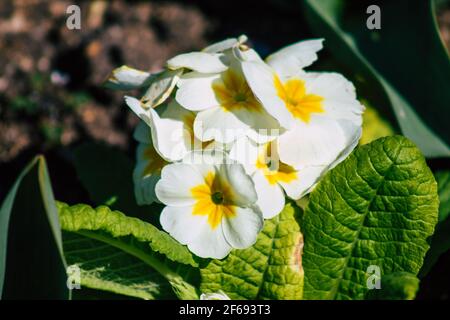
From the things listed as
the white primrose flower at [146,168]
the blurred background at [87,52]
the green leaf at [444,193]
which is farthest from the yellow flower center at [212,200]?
the blurred background at [87,52]

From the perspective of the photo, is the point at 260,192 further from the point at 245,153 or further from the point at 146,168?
the point at 146,168

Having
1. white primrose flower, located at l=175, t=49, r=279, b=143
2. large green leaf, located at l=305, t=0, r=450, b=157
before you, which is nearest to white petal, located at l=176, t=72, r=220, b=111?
white primrose flower, located at l=175, t=49, r=279, b=143

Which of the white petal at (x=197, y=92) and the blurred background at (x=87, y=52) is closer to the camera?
the white petal at (x=197, y=92)

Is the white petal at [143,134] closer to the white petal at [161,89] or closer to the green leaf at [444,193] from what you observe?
the white petal at [161,89]

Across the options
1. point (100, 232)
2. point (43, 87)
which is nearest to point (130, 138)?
point (43, 87)

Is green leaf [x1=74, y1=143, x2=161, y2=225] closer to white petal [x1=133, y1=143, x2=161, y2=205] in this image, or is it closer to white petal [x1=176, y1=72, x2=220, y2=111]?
white petal [x1=133, y1=143, x2=161, y2=205]

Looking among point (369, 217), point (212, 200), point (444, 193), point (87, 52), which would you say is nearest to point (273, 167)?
point (212, 200)
